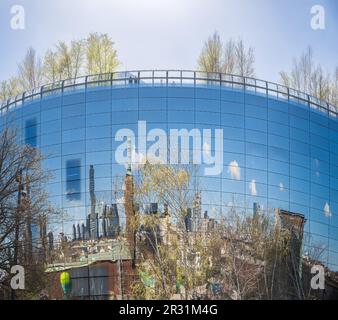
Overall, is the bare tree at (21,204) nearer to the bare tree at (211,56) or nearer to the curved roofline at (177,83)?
the curved roofline at (177,83)

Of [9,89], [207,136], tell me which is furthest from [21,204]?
[207,136]

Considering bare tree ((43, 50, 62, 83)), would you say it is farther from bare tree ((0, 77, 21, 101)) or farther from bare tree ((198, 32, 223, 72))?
bare tree ((198, 32, 223, 72))

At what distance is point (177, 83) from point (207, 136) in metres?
0.75

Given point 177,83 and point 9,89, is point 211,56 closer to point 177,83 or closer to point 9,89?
→ point 177,83

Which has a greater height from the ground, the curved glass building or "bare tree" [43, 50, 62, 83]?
"bare tree" [43, 50, 62, 83]

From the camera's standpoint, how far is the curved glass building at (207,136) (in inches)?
272

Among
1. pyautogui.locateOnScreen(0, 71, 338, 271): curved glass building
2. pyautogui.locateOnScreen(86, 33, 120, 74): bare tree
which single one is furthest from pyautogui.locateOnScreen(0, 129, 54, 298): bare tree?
pyautogui.locateOnScreen(86, 33, 120, 74): bare tree

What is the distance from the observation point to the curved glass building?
22.7ft

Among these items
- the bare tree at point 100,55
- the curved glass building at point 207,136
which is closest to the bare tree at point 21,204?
the curved glass building at point 207,136

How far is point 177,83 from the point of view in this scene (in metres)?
7.11

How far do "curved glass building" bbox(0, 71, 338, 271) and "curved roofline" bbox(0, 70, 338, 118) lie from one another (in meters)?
0.01

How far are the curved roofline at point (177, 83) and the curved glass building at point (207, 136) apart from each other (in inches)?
0.5
